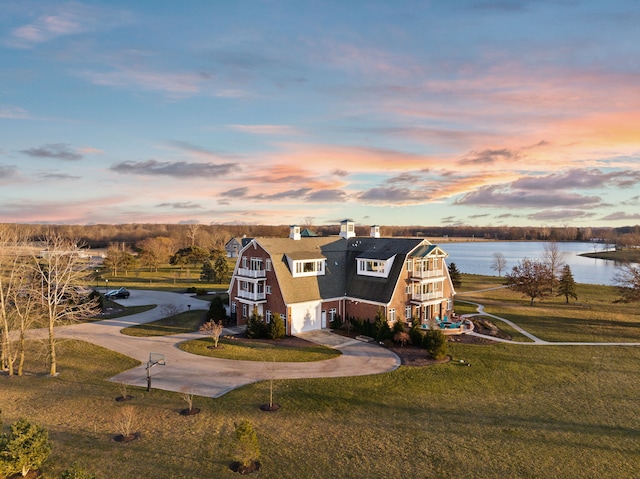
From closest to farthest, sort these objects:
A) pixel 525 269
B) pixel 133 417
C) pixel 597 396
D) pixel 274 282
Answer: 1. pixel 133 417
2. pixel 597 396
3. pixel 274 282
4. pixel 525 269

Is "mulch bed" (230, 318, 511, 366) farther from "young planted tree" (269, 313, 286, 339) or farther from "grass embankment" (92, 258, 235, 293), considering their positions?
"grass embankment" (92, 258, 235, 293)

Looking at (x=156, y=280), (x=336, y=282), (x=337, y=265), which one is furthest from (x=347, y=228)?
(x=156, y=280)

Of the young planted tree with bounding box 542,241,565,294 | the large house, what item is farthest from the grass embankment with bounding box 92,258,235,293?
the young planted tree with bounding box 542,241,565,294

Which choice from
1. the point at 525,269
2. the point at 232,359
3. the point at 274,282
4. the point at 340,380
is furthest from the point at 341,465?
the point at 525,269

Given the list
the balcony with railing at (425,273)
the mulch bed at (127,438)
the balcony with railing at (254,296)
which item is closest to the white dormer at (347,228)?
the balcony with railing at (425,273)

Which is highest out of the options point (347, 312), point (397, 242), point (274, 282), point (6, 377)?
point (397, 242)

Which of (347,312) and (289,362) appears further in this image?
(347,312)

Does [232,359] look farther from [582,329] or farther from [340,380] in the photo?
[582,329]

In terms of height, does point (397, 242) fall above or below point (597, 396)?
above
